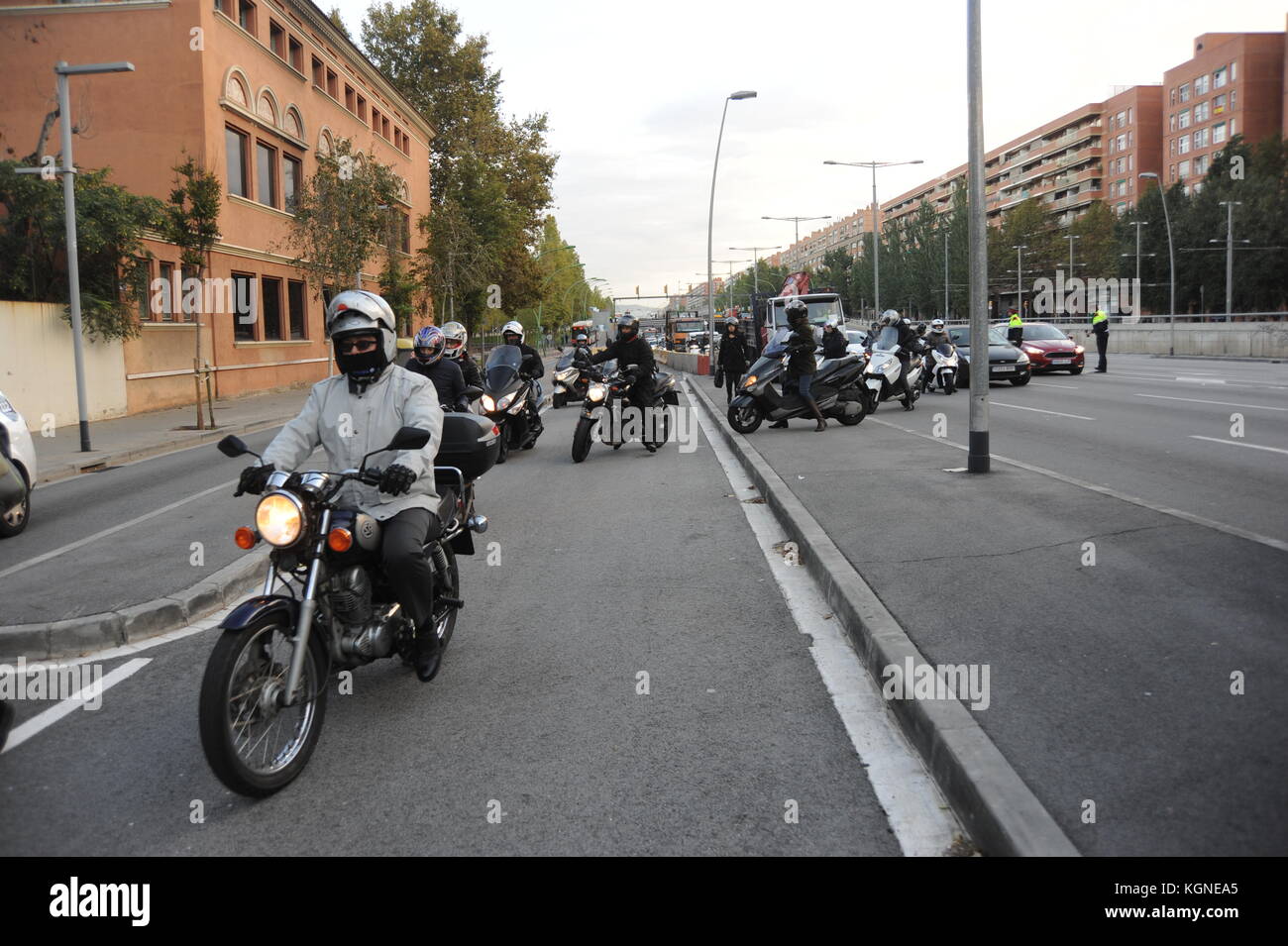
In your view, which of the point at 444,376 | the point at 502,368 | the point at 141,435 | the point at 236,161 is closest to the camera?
the point at 444,376

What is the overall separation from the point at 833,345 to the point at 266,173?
21.5 meters

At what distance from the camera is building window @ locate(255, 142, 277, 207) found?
1233 inches

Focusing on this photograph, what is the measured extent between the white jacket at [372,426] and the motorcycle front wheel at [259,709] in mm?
771

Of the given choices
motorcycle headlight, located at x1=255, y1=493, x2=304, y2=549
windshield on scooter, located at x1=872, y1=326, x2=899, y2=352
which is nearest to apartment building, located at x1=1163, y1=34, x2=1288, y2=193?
windshield on scooter, located at x1=872, y1=326, x2=899, y2=352

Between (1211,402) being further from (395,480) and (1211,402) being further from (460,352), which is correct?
(395,480)

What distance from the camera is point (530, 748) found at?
4.23 metres

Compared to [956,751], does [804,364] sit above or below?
above

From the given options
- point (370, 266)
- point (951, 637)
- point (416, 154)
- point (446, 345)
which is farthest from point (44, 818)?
point (416, 154)

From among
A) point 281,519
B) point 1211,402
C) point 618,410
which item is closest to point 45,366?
point 618,410

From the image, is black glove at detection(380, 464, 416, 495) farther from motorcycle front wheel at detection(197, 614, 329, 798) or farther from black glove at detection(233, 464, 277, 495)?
motorcycle front wheel at detection(197, 614, 329, 798)

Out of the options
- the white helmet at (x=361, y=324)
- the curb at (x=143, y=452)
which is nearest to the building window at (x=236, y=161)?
the curb at (x=143, y=452)

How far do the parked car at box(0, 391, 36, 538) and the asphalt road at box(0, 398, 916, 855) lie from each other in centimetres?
216

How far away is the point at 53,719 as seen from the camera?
4.66 metres
